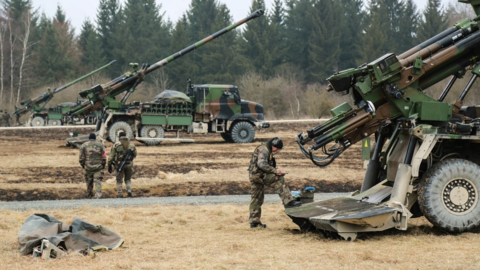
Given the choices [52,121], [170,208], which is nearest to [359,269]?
[170,208]

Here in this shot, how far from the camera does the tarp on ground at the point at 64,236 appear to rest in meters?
9.29

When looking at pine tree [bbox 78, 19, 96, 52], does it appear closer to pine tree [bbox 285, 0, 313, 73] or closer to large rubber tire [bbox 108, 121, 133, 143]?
pine tree [bbox 285, 0, 313, 73]

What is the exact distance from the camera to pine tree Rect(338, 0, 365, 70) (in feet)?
216

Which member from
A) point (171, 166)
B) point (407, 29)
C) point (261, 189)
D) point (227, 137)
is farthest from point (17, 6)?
point (261, 189)

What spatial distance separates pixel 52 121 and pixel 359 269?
39770mm

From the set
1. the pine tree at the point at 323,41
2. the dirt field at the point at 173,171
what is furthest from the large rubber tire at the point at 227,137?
the pine tree at the point at 323,41

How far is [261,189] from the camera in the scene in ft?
37.7

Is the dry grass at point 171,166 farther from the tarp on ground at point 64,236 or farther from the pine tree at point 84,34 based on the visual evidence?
the pine tree at point 84,34

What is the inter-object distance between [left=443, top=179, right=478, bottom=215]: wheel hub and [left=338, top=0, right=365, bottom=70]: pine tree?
54561mm

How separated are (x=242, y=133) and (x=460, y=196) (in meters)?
20.4

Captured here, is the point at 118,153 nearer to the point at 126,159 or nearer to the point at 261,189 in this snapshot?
the point at 126,159

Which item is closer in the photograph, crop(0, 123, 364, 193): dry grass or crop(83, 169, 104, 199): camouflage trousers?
crop(83, 169, 104, 199): camouflage trousers

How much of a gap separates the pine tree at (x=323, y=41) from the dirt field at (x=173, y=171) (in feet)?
113

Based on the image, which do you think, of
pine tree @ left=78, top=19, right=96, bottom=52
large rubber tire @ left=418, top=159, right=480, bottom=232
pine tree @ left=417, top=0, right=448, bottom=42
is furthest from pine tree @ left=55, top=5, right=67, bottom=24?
large rubber tire @ left=418, top=159, right=480, bottom=232
